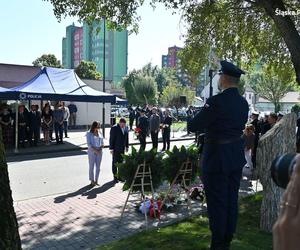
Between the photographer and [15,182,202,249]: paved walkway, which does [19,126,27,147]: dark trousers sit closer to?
[15,182,202,249]: paved walkway

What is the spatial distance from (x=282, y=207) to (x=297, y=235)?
9 cm

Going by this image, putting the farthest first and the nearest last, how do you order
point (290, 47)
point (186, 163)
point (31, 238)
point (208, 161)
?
point (290, 47) → point (186, 163) → point (31, 238) → point (208, 161)

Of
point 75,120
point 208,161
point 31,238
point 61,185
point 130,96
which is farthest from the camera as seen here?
point 130,96

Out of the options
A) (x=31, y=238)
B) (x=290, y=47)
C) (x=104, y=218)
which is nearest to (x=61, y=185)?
(x=104, y=218)

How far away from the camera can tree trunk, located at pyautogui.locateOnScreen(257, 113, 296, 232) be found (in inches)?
235

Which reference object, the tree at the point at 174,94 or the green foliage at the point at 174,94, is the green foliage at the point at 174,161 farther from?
the tree at the point at 174,94

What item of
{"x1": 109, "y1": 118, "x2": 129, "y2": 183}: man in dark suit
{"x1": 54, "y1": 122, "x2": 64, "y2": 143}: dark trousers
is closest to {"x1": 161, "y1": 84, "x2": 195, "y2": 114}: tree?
{"x1": 54, "y1": 122, "x2": 64, "y2": 143}: dark trousers

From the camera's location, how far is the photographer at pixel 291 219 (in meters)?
1.02

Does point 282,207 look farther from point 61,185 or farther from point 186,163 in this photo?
point 61,185

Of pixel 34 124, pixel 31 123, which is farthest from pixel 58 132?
pixel 31 123

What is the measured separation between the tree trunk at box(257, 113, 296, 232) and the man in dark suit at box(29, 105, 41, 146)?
13.2 metres

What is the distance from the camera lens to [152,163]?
6781mm

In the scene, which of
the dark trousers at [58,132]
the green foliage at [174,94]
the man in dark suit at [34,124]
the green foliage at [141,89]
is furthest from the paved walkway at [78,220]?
the green foliage at [141,89]

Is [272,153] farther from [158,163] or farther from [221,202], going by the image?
[158,163]
